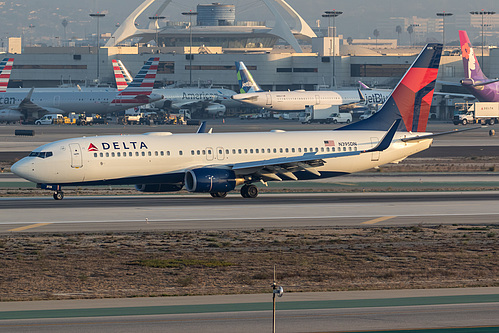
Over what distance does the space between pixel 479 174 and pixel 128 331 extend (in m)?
50.3

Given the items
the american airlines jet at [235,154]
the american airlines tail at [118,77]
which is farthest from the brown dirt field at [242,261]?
the american airlines tail at [118,77]

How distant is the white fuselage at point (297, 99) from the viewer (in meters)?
158

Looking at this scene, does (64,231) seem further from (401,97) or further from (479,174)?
(479,174)

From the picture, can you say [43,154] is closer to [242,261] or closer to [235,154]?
[235,154]

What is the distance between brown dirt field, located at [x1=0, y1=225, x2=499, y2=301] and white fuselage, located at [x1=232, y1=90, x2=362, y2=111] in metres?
118

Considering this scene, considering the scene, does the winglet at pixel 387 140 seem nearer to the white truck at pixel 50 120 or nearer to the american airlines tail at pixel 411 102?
the american airlines tail at pixel 411 102

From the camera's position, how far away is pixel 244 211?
152 ft

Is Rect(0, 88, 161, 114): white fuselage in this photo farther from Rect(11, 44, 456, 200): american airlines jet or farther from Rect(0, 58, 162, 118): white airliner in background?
Rect(11, 44, 456, 200): american airlines jet

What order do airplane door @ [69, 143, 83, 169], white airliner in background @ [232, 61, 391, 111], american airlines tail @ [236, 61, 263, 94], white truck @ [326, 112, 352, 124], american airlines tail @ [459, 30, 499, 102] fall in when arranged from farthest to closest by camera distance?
american airlines tail @ [236, 61, 263, 94] < american airlines tail @ [459, 30, 499, 102] < white airliner in background @ [232, 61, 391, 111] < white truck @ [326, 112, 352, 124] < airplane door @ [69, 143, 83, 169]

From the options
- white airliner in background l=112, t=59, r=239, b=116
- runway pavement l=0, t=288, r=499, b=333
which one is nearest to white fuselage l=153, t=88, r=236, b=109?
white airliner in background l=112, t=59, r=239, b=116

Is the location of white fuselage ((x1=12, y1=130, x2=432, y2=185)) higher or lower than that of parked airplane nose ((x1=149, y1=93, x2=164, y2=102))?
lower

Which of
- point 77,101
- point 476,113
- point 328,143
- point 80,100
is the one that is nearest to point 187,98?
point 80,100

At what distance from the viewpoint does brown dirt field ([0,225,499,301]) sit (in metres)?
28.1

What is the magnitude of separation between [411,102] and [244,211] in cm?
1793
